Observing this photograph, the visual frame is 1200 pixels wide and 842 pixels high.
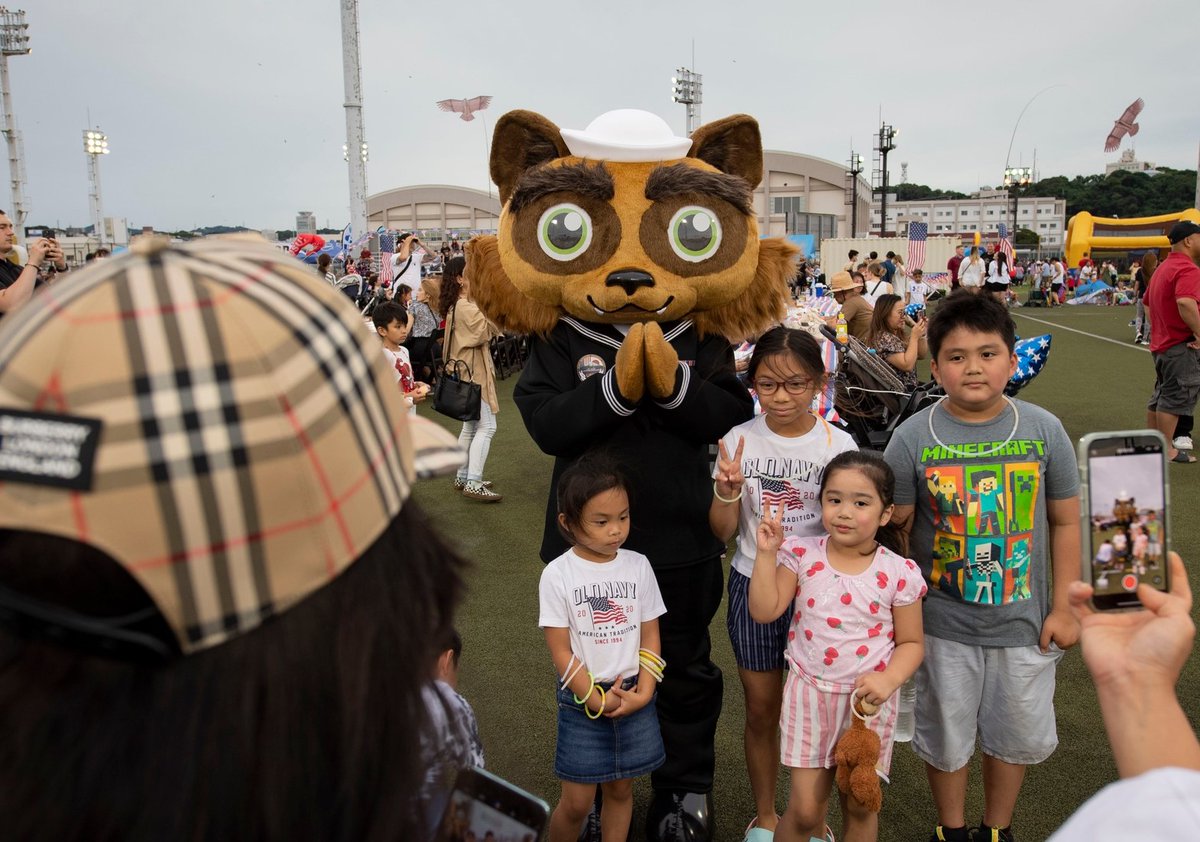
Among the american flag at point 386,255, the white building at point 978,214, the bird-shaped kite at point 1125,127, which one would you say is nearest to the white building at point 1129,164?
the white building at point 978,214

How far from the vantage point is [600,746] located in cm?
226

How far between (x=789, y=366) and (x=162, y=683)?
210cm

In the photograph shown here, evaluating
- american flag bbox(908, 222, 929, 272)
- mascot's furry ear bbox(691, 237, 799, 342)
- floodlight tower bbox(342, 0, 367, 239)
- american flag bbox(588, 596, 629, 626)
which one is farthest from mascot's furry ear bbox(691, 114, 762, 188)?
american flag bbox(908, 222, 929, 272)

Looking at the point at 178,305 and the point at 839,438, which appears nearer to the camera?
the point at 178,305

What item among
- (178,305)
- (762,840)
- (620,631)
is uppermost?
(178,305)

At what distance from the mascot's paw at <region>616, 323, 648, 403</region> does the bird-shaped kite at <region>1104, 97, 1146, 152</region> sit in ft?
126

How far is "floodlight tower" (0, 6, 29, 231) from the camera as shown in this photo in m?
30.1

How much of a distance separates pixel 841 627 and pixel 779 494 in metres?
0.46

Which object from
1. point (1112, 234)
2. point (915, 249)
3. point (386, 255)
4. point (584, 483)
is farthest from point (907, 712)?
point (1112, 234)

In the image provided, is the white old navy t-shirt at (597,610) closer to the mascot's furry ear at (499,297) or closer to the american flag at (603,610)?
the american flag at (603,610)

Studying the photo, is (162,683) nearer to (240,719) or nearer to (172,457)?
(240,719)

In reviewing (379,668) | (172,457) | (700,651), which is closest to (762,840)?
(700,651)

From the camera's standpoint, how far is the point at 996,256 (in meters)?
20.0

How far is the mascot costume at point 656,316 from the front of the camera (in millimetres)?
2453
